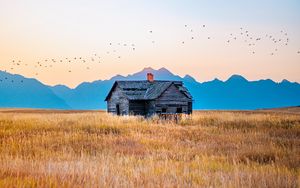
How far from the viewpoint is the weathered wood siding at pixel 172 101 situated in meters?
43.5

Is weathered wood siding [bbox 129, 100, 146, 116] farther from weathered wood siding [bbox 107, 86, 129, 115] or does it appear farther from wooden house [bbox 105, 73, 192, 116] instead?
weathered wood siding [bbox 107, 86, 129, 115]

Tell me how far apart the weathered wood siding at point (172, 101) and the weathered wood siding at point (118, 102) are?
3678 millimetres

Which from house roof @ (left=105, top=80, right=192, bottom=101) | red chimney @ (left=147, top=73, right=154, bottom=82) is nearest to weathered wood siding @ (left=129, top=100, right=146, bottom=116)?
house roof @ (left=105, top=80, right=192, bottom=101)

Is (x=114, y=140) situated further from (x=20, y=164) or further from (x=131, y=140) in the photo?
(x=20, y=164)

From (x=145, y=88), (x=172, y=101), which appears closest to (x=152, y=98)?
(x=172, y=101)

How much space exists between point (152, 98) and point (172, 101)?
2.51m

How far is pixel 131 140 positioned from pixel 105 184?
9.64m

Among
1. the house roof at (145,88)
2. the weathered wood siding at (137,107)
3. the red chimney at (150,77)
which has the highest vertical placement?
the red chimney at (150,77)

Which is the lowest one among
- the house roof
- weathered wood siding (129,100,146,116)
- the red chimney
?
weathered wood siding (129,100,146,116)

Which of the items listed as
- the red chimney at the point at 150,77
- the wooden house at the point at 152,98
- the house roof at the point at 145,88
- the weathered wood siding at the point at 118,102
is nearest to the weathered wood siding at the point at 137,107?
the wooden house at the point at 152,98

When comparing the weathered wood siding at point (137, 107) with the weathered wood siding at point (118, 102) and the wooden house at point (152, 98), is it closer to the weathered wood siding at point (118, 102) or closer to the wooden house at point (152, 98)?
the wooden house at point (152, 98)

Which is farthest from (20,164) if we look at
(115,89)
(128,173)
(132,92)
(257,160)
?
(115,89)

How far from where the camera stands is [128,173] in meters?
8.56

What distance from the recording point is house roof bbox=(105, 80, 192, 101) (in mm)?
43656
